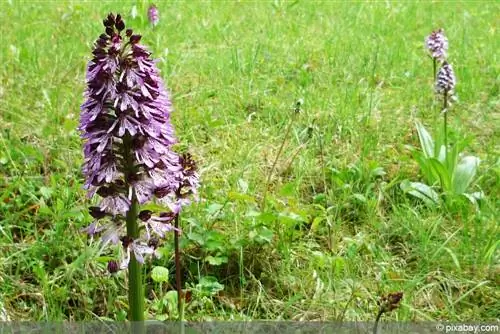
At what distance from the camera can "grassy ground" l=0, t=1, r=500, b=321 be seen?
2.46 metres

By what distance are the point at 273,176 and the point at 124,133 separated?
1.80 meters

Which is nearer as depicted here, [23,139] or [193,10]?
[23,139]

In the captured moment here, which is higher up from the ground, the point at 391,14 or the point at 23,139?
the point at 391,14

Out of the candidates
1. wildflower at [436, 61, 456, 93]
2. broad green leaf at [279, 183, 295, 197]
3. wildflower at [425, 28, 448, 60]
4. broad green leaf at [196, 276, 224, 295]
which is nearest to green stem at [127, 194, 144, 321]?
broad green leaf at [196, 276, 224, 295]

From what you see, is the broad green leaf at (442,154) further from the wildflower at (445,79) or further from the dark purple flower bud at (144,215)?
the dark purple flower bud at (144,215)

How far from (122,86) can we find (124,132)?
0.40ft

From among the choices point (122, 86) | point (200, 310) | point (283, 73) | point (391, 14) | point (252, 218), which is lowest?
point (200, 310)

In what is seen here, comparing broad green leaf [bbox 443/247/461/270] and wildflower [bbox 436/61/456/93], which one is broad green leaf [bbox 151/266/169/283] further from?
wildflower [bbox 436/61/456/93]

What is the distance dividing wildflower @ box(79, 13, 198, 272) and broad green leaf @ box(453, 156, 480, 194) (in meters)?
1.86

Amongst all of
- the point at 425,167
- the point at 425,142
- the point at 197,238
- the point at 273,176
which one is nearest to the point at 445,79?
the point at 425,142

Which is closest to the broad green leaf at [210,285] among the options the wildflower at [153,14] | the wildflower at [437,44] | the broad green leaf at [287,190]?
the broad green leaf at [287,190]

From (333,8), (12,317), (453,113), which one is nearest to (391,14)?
(333,8)

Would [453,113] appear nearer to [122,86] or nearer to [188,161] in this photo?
[188,161]

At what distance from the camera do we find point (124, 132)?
165cm
